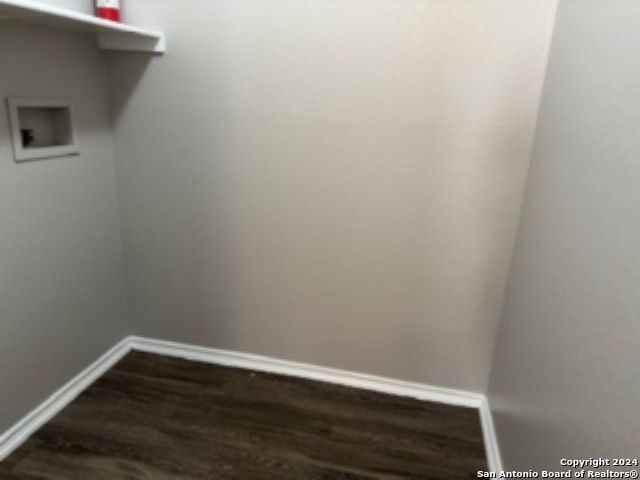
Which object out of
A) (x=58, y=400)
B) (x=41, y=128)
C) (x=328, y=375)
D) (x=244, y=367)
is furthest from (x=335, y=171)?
(x=58, y=400)

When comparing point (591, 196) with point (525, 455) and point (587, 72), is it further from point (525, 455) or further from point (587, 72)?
point (525, 455)

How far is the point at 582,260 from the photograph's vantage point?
0.96m

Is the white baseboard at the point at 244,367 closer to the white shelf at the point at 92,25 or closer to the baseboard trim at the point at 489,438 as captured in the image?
the baseboard trim at the point at 489,438

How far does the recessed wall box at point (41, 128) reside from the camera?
1.47m

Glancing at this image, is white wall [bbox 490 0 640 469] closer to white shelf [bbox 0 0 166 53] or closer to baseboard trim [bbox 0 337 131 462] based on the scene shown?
white shelf [bbox 0 0 166 53]

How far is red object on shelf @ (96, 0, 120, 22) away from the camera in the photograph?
167 centimetres

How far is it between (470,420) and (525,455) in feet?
1.96

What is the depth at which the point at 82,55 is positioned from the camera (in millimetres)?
1746

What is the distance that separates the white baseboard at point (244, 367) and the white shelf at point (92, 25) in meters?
1.44

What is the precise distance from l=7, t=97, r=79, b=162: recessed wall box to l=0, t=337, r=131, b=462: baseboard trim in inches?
39.0

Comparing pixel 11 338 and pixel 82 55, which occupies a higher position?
pixel 82 55

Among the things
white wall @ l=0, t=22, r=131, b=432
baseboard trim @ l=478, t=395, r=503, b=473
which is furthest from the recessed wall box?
baseboard trim @ l=478, t=395, r=503, b=473

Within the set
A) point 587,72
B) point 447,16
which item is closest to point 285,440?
point 587,72

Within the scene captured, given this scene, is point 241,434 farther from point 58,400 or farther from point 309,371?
point 58,400
